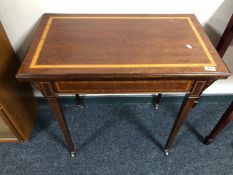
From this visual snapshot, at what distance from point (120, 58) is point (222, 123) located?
70cm

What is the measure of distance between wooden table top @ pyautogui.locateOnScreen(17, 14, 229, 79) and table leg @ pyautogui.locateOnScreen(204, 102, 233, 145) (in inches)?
16.4

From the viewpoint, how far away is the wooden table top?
A: 734 mm

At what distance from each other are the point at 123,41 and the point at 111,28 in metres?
0.11

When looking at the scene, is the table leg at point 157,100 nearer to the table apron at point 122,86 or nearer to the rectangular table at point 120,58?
the rectangular table at point 120,58

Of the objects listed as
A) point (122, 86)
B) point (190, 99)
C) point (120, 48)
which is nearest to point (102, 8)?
point (120, 48)

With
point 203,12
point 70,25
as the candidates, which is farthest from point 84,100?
point 203,12

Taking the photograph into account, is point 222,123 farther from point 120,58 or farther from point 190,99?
point 120,58

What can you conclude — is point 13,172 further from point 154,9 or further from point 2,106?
point 154,9

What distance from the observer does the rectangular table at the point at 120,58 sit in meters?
0.73

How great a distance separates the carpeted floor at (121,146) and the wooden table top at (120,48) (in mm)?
649

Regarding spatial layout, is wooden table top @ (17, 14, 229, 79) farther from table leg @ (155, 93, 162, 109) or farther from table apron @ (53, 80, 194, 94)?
table leg @ (155, 93, 162, 109)

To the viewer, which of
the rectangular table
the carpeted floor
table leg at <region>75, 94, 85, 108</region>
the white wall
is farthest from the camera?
table leg at <region>75, 94, 85, 108</region>

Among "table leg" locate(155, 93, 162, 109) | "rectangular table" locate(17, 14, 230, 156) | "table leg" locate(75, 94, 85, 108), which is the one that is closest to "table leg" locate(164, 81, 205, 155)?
"rectangular table" locate(17, 14, 230, 156)

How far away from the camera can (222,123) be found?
114cm
